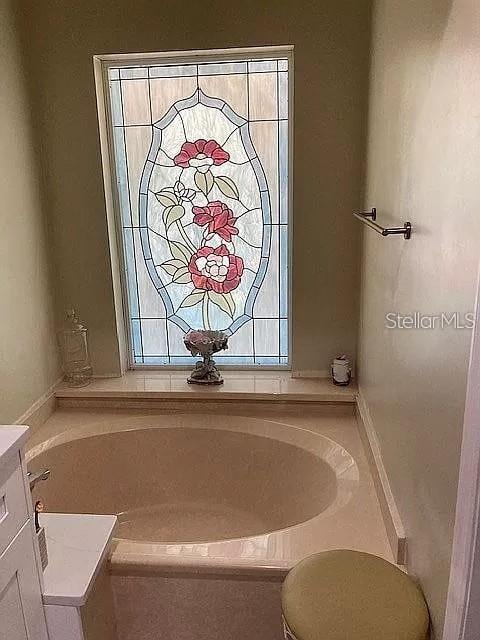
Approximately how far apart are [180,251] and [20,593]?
162 centimetres

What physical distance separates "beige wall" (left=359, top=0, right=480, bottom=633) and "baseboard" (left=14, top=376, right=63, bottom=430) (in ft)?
4.43

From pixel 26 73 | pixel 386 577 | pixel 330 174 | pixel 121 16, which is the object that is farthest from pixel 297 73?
pixel 386 577

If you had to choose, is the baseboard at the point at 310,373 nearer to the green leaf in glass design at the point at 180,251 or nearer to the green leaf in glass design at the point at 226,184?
the green leaf in glass design at the point at 180,251

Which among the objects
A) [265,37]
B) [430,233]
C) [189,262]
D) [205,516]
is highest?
[265,37]

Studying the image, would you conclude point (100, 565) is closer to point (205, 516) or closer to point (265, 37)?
point (205, 516)

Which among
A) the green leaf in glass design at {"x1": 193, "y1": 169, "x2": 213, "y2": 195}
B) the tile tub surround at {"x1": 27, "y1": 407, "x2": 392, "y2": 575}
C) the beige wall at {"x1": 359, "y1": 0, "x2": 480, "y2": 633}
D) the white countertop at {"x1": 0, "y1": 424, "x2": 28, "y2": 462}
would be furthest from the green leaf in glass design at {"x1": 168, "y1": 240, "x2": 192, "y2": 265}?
the white countertop at {"x1": 0, "y1": 424, "x2": 28, "y2": 462}

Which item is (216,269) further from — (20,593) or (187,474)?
(20,593)

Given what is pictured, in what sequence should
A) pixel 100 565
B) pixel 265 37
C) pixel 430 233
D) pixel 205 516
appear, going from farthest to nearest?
pixel 205 516 → pixel 265 37 → pixel 100 565 → pixel 430 233

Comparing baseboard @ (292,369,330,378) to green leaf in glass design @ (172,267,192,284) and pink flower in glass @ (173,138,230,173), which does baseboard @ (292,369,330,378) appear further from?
pink flower in glass @ (173,138,230,173)

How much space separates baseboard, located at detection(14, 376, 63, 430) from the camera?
2.20 m

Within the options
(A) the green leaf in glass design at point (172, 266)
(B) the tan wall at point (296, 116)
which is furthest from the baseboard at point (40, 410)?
(A) the green leaf in glass design at point (172, 266)

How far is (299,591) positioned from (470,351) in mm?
726

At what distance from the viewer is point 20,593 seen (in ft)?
3.89

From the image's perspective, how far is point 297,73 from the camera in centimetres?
220
